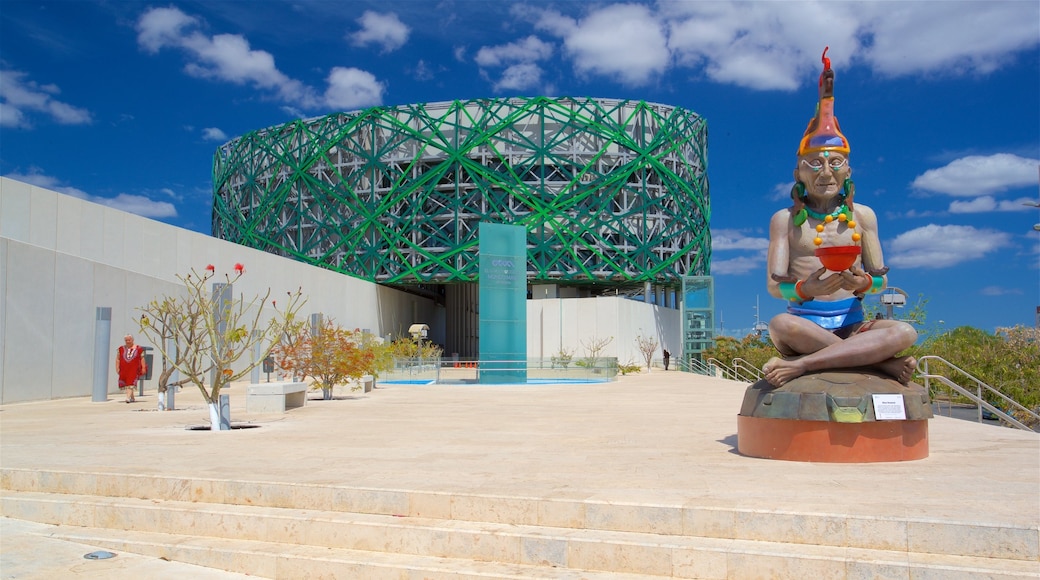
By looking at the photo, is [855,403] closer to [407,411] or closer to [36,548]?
[36,548]

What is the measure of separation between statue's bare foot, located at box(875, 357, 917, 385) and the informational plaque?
0.41 meters

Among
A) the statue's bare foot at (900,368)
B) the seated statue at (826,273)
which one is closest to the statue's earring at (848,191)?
the seated statue at (826,273)

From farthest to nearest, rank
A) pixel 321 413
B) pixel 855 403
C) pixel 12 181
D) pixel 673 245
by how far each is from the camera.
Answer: pixel 673 245
pixel 12 181
pixel 321 413
pixel 855 403

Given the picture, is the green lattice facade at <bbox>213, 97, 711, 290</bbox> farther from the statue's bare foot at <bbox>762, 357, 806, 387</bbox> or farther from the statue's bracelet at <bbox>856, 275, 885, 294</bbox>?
the statue's bare foot at <bbox>762, 357, 806, 387</bbox>

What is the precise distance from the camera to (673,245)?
162ft

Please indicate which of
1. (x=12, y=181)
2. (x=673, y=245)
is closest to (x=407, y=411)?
(x=12, y=181)

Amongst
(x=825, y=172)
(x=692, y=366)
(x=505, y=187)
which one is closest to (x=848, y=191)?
(x=825, y=172)

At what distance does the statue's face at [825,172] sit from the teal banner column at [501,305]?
1752 centimetres

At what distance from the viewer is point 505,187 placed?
4684 centimetres

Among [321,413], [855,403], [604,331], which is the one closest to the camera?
[855,403]

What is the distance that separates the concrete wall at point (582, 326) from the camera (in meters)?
42.4

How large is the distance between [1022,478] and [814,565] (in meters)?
3.05

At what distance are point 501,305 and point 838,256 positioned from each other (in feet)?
61.4

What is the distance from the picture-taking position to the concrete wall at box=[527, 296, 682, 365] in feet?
139
